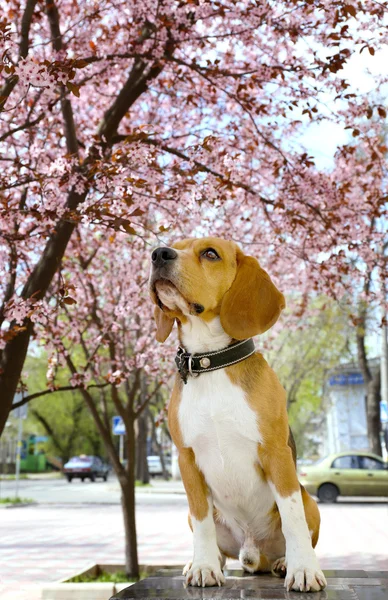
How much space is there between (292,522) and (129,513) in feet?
18.0

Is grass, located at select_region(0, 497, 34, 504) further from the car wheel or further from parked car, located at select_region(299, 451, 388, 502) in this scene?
the car wheel

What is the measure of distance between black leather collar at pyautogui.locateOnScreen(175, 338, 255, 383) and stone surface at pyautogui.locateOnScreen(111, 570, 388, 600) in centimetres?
85

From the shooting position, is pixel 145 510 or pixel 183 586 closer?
pixel 183 586

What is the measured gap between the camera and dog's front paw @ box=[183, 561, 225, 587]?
263cm

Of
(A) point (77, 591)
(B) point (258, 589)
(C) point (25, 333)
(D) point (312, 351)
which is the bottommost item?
(A) point (77, 591)

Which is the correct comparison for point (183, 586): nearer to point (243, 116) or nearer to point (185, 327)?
point (185, 327)

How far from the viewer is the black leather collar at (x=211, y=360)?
2.74 meters

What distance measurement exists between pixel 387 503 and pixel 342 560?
11007 mm

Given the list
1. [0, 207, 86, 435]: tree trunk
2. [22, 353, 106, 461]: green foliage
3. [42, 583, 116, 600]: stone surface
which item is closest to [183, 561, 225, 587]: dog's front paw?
[0, 207, 86, 435]: tree trunk

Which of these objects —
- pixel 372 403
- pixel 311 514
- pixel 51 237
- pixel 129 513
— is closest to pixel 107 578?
pixel 129 513

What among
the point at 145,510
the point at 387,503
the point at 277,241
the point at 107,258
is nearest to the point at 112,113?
the point at 277,241

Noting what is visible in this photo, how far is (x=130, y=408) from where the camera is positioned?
27.5 ft

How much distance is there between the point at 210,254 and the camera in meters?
2.80

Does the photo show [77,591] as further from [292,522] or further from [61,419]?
[61,419]
